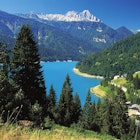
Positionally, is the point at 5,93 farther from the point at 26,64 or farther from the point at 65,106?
the point at 65,106

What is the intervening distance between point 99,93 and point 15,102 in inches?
4722

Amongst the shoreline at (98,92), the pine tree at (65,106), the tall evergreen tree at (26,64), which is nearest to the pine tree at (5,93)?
the tall evergreen tree at (26,64)

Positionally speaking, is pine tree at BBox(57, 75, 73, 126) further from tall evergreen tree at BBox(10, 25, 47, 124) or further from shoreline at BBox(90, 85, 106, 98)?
shoreline at BBox(90, 85, 106, 98)

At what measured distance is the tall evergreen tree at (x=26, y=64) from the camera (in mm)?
29594

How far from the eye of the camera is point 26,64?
98.8 ft

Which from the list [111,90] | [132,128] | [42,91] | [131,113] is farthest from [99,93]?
[42,91]

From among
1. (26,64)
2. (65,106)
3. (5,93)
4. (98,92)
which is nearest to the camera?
(5,93)

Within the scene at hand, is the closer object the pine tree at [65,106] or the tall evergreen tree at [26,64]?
the tall evergreen tree at [26,64]

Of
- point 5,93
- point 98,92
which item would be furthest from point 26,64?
point 98,92

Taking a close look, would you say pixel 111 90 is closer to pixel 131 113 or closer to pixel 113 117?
pixel 131 113

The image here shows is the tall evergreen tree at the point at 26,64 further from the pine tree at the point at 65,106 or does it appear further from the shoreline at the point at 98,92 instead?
the shoreline at the point at 98,92

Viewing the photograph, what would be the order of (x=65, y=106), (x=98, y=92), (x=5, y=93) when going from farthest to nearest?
1. (x=98, y=92)
2. (x=65, y=106)
3. (x=5, y=93)

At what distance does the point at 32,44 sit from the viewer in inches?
1176

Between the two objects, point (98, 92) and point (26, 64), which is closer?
point (26, 64)
